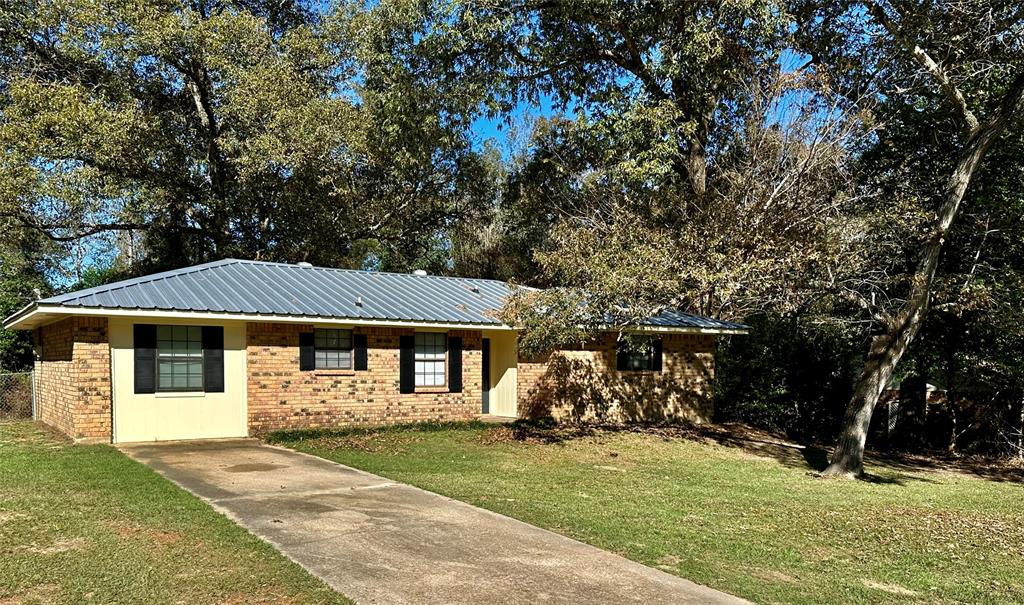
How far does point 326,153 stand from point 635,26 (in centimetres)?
923

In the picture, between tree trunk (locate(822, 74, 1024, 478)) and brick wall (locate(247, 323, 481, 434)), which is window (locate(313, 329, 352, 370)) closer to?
brick wall (locate(247, 323, 481, 434))

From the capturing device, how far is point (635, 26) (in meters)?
16.6

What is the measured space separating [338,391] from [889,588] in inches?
436

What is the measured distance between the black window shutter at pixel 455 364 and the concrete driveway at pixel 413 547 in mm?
6739

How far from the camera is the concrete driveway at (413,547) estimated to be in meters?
5.21

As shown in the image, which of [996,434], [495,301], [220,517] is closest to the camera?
[220,517]

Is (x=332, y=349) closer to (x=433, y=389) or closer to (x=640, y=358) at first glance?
(x=433, y=389)

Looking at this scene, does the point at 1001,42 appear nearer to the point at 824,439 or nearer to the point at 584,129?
the point at 584,129

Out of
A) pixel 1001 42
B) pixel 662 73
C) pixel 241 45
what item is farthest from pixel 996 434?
pixel 241 45

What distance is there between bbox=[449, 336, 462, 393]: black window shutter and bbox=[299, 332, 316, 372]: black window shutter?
3173 millimetres

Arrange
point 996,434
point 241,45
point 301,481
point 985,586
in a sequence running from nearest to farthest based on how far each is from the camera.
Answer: point 985,586
point 301,481
point 996,434
point 241,45

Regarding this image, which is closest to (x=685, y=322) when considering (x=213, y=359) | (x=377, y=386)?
(x=377, y=386)

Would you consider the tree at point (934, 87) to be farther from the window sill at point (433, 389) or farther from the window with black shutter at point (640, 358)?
the window sill at point (433, 389)

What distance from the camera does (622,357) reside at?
61.1 ft
